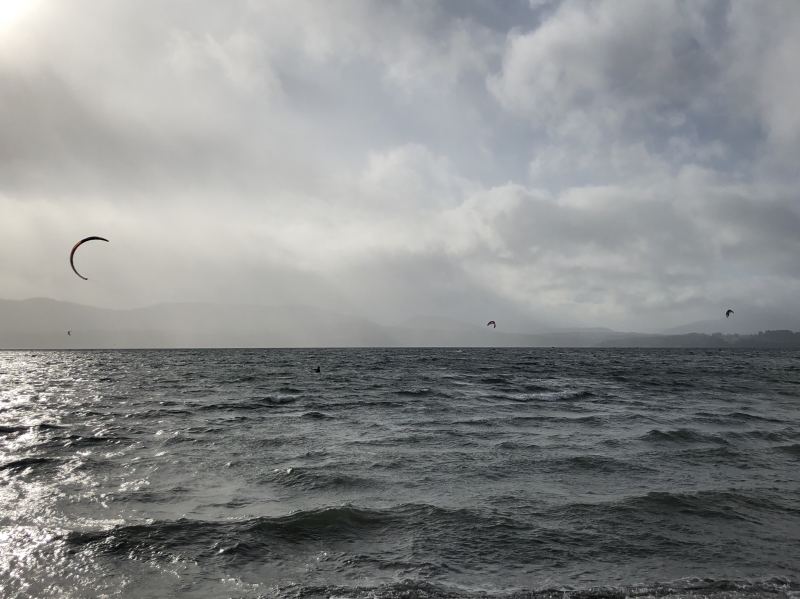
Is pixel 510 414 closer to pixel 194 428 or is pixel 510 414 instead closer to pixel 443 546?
pixel 194 428

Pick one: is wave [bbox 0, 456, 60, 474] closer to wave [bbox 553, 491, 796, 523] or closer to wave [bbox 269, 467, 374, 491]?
wave [bbox 269, 467, 374, 491]

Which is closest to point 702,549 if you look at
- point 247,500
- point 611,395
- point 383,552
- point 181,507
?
point 383,552

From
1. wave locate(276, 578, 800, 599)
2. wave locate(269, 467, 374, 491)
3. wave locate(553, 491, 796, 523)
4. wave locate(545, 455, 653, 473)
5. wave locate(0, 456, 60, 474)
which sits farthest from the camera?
wave locate(545, 455, 653, 473)

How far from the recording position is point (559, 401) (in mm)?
30453

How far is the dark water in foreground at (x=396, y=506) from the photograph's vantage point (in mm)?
7512

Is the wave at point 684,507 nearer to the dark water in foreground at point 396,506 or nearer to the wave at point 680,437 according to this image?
the dark water in foreground at point 396,506

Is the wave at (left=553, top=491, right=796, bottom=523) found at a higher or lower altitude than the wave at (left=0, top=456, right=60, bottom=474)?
higher

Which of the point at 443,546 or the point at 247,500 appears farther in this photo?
the point at 247,500

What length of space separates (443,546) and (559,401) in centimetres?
2373

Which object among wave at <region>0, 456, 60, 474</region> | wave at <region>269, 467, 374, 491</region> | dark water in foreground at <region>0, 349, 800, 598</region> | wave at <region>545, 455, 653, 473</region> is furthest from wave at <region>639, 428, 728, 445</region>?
wave at <region>0, 456, 60, 474</region>

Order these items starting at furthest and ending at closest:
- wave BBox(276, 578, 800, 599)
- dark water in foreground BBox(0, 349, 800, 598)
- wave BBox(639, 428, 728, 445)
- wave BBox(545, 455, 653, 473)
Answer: wave BBox(639, 428, 728, 445)
wave BBox(545, 455, 653, 473)
dark water in foreground BBox(0, 349, 800, 598)
wave BBox(276, 578, 800, 599)

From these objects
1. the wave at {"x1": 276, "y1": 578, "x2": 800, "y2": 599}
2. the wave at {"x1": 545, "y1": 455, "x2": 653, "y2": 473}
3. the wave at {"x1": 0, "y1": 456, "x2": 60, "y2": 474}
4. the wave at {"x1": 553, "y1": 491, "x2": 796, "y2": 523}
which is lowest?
the wave at {"x1": 0, "y1": 456, "x2": 60, "y2": 474}

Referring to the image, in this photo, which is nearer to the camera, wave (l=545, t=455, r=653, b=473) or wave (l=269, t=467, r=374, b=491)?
wave (l=269, t=467, r=374, b=491)

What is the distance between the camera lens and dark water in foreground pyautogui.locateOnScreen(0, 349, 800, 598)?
24.6 ft
